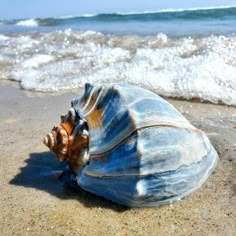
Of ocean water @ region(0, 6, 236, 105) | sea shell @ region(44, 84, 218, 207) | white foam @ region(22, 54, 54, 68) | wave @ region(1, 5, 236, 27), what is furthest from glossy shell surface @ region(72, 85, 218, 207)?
wave @ region(1, 5, 236, 27)

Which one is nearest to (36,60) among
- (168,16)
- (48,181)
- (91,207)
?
(48,181)

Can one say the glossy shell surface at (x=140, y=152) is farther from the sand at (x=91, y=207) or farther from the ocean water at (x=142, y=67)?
the ocean water at (x=142, y=67)

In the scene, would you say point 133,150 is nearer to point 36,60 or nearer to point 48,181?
point 48,181

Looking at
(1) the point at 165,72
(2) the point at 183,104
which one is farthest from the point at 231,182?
(1) the point at 165,72

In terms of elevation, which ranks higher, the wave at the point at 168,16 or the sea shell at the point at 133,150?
the sea shell at the point at 133,150

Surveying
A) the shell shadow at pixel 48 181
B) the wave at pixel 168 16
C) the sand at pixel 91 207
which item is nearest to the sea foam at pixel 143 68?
the sand at pixel 91 207

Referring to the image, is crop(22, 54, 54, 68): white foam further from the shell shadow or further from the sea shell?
the sea shell

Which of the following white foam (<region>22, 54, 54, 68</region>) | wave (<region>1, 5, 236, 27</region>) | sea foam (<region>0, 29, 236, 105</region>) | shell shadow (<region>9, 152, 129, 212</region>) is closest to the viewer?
shell shadow (<region>9, 152, 129, 212</region>)
